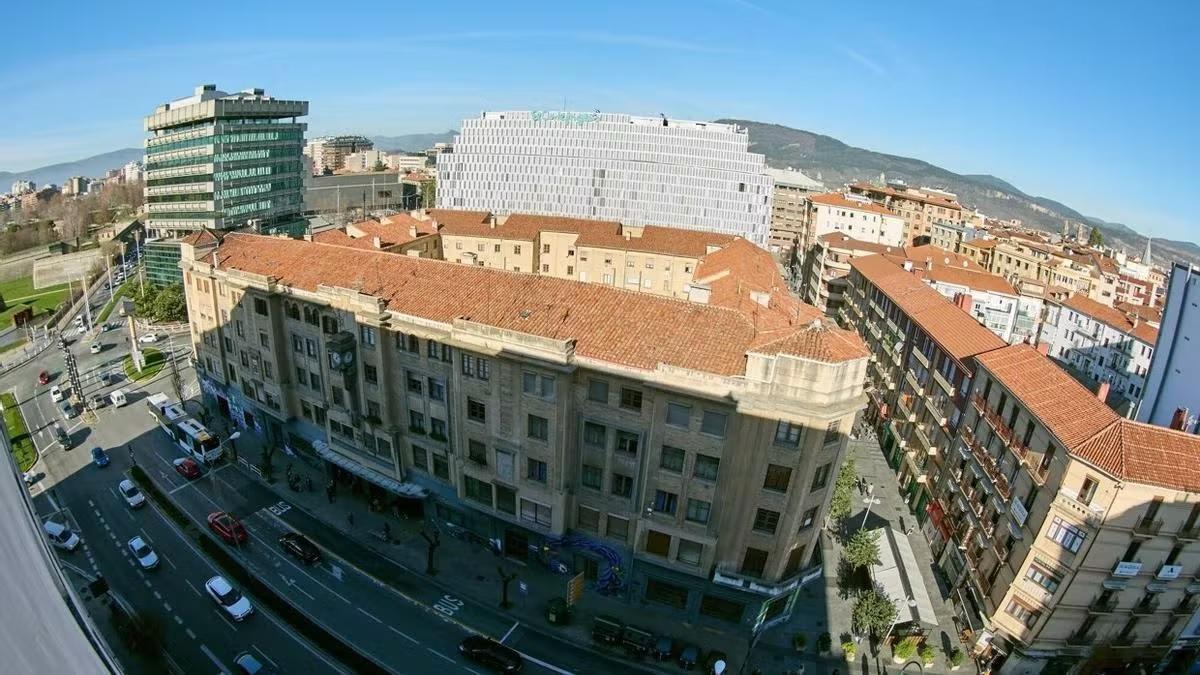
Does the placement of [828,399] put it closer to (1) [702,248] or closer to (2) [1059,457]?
(2) [1059,457]

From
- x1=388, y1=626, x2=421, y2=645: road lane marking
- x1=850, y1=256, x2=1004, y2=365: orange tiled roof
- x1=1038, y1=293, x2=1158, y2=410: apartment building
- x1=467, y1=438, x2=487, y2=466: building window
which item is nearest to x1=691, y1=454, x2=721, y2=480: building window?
x1=467, y1=438, x2=487, y2=466: building window

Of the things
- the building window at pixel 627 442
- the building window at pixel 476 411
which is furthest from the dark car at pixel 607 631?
the building window at pixel 476 411

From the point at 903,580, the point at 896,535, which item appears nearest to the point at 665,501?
the point at 903,580

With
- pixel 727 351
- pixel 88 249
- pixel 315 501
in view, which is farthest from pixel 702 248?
pixel 88 249

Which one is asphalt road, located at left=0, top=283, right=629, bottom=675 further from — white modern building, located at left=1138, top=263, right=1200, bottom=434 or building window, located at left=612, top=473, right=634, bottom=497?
white modern building, located at left=1138, top=263, right=1200, bottom=434

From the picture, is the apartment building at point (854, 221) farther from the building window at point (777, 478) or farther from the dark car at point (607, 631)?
the dark car at point (607, 631)

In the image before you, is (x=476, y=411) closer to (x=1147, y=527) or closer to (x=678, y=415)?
(x=678, y=415)
